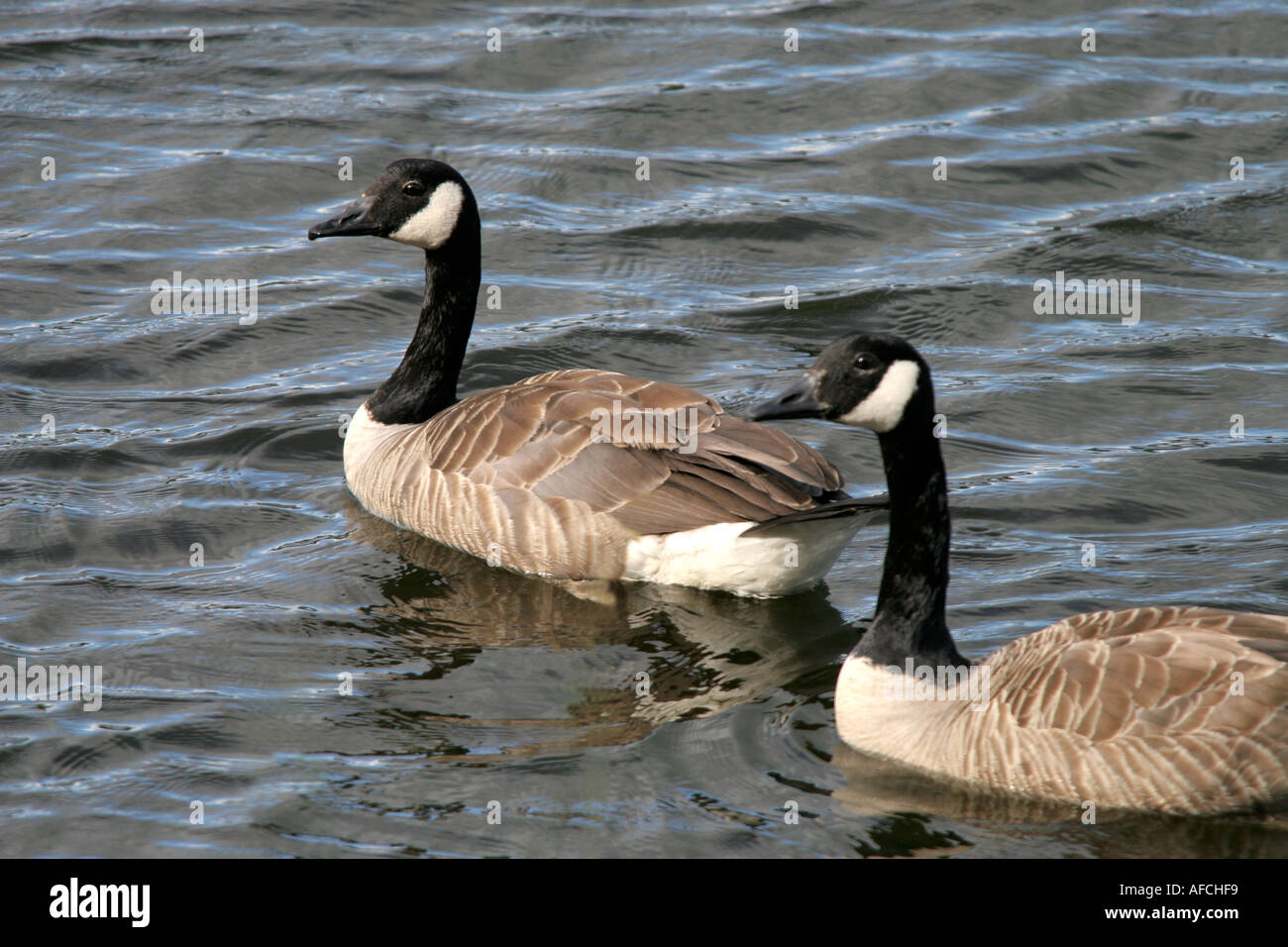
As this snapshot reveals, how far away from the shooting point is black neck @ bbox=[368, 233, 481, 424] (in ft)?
31.7

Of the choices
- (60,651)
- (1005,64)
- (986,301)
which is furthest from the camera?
(1005,64)

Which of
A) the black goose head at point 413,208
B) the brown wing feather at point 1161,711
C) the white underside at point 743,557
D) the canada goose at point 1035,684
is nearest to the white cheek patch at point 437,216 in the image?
the black goose head at point 413,208

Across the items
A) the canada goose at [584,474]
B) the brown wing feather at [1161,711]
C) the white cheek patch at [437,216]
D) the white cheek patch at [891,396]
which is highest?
the white cheek patch at [437,216]

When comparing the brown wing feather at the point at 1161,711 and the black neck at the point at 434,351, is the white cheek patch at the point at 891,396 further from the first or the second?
the black neck at the point at 434,351

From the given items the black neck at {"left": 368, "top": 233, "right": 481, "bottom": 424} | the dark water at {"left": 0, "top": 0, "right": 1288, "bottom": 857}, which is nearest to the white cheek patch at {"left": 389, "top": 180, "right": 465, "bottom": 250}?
the black neck at {"left": 368, "top": 233, "right": 481, "bottom": 424}

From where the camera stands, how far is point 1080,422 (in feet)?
33.3

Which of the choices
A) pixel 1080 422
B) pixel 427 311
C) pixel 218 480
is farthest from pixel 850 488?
pixel 218 480

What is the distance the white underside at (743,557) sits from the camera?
306 inches

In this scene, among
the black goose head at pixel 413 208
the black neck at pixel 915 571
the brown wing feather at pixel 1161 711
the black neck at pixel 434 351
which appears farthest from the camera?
the black neck at pixel 434 351

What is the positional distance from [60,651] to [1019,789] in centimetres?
470

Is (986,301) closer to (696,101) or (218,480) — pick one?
(696,101)

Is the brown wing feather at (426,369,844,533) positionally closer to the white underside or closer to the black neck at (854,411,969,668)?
the white underside

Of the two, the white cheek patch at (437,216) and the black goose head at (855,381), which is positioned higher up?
the white cheek patch at (437,216)
